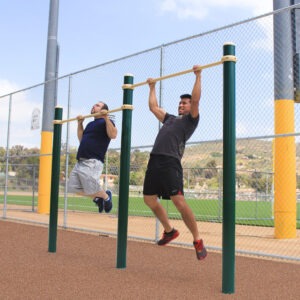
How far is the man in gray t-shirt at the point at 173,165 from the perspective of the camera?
13.0 ft

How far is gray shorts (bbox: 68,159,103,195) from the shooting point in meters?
5.27

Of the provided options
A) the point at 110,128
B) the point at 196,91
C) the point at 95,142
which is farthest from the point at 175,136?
the point at 95,142

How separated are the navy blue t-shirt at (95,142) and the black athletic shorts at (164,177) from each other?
1.30 metres

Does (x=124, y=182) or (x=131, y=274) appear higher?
(x=124, y=182)

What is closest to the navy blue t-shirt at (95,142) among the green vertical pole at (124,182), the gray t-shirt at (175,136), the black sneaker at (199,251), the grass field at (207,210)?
the green vertical pole at (124,182)

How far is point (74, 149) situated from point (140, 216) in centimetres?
460

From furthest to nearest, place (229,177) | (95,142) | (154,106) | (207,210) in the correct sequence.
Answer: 1. (207,210)
2. (95,142)
3. (154,106)
4. (229,177)

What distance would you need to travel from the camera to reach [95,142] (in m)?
5.38

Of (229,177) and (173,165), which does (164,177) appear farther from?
(229,177)

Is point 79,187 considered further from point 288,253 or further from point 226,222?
point 288,253

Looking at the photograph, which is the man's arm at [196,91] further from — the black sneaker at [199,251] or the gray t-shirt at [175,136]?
the black sneaker at [199,251]

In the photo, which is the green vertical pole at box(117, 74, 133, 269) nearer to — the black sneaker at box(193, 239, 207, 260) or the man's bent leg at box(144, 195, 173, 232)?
the man's bent leg at box(144, 195, 173, 232)

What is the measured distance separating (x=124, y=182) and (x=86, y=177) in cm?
95

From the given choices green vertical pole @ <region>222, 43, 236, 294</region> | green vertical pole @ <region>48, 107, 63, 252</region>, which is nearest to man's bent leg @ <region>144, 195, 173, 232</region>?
green vertical pole @ <region>222, 43, 236, 294</region>
